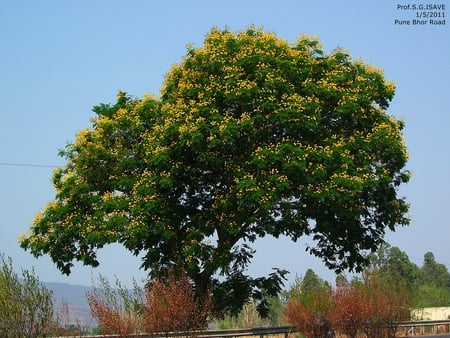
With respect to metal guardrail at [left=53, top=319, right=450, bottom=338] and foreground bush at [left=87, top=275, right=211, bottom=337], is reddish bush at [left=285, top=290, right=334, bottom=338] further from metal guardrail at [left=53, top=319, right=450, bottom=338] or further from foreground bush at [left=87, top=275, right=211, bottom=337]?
foreground bush at [left=87, top=275, right=211, bottom=337]

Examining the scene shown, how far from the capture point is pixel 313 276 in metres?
107

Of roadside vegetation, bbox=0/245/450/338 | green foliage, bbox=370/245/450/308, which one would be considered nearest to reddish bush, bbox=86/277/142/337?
roadside vegetation, bbox=0/245/450/338

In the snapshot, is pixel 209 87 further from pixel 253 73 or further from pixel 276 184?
pixel 276 184

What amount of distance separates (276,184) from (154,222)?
567 centimetres

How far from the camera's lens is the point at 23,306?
721 inches

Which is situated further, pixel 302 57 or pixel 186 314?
pixel 302 57

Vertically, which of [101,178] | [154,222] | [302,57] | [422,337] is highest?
[302,57]

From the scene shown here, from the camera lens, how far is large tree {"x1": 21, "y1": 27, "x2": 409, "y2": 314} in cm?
2752

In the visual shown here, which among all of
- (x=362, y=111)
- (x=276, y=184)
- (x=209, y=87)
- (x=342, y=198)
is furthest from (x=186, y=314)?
(x=362, y=111)

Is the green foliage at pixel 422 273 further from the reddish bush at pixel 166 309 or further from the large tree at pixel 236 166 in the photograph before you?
the reddish bush at pixel 166 309

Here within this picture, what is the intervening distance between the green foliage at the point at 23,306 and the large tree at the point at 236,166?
31.7 feet

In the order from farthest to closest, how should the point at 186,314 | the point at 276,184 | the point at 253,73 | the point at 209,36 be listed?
the point at 209,36 < the point at 253,73 < the point at 276,184 < the point at 186,314

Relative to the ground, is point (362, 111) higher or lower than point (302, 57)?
lower

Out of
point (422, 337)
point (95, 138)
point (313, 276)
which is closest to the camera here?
point (95, 138)
